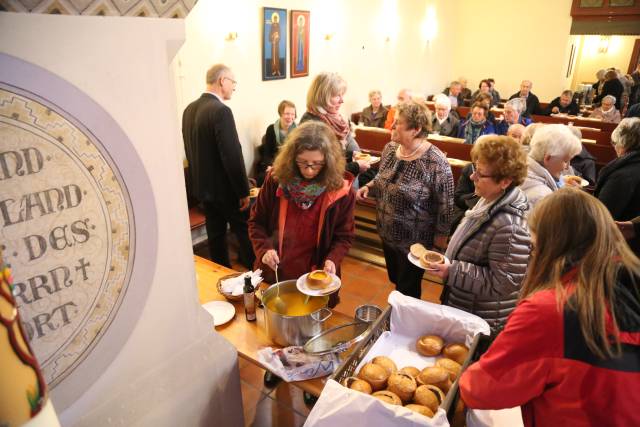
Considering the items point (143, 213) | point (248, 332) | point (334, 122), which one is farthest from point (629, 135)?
point (143, 213)

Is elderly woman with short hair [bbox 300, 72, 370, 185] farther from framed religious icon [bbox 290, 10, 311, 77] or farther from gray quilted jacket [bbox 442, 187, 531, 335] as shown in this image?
framed religious icon [bbox 290, 10, 311, 77]

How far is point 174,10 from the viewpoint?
97cm

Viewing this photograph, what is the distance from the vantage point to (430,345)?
5.67ft

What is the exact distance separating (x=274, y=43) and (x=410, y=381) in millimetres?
5259

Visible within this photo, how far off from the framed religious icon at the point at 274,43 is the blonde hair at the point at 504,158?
169 inches

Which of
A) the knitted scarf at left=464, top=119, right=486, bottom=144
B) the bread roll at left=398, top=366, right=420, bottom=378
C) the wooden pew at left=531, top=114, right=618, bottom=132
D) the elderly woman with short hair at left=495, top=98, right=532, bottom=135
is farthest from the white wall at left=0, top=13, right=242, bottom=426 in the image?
the wooden pew at left=531, top=114, right=618, bottom=132

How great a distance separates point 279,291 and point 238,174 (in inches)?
71.8

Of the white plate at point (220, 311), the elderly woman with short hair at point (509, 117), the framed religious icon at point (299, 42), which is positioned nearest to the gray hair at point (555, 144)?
the white plate at point (220, 311)

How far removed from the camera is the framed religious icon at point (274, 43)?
5570 millimetres

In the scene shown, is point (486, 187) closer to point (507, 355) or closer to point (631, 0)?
point (507, 355)

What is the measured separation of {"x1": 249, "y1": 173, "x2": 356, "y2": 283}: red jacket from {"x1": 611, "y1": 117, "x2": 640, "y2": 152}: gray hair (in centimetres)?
228

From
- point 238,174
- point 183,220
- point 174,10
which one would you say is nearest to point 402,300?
point 183,220

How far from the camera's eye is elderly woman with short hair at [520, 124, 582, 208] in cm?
264

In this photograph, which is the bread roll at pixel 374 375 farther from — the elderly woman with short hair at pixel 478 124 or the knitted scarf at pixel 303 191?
the elderly woman with short hair at pixel 478 124
